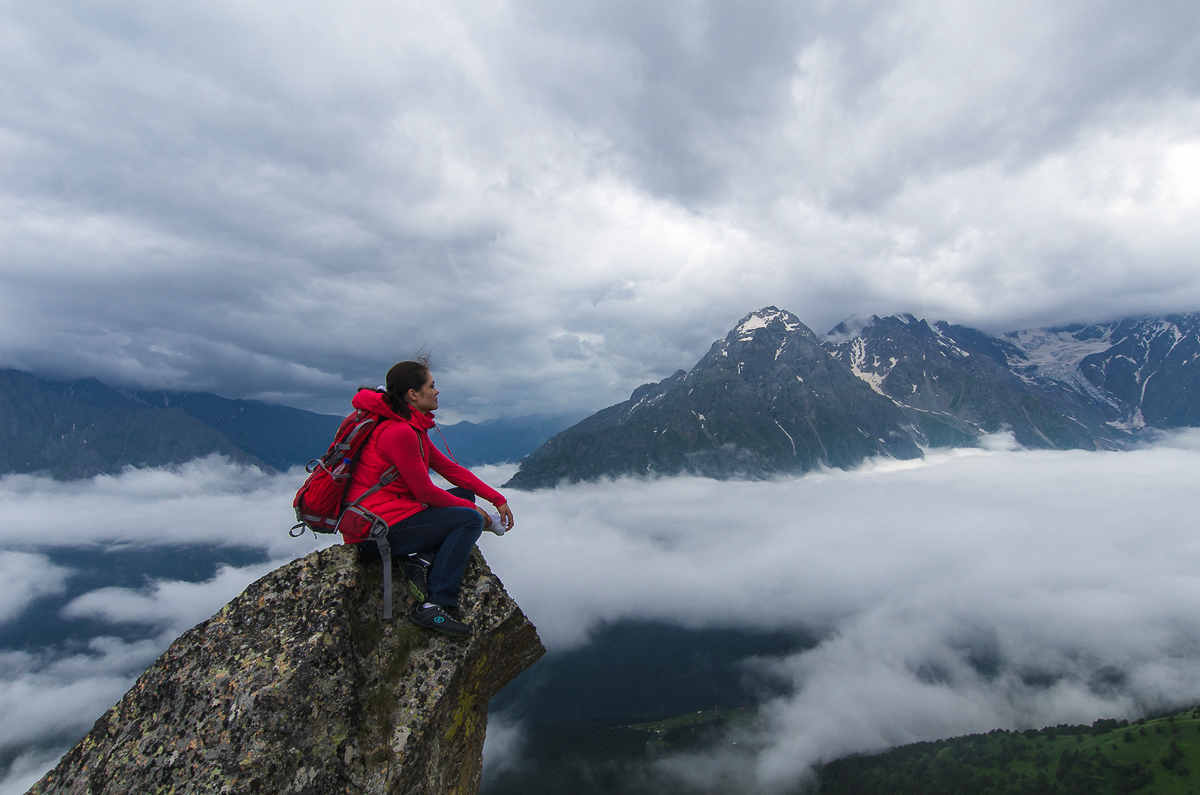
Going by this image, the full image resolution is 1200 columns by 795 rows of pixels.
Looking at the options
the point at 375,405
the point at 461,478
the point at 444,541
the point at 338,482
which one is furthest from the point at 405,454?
Answer: the point at 461,478

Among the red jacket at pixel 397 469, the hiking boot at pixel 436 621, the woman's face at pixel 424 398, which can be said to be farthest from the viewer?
the woman's face at pixel 424 398

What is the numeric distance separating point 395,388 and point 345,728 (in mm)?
4962

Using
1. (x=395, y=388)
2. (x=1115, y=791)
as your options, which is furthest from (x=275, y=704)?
(x=1115, y=791)

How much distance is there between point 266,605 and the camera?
764 centimetres

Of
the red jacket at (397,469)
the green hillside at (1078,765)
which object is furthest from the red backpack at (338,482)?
the green hillside at (1078,765)

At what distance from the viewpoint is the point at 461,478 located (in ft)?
32.2

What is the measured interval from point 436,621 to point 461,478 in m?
2.67

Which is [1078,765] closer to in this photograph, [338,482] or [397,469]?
[397,469]

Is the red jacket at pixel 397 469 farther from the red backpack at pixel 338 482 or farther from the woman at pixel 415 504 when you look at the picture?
the red backpack at pixel 338 482

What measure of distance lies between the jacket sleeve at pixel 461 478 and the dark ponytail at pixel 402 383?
123cm

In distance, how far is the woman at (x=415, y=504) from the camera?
811 cm

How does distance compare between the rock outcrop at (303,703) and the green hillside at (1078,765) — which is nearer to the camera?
the rock outcrop at (303,703)

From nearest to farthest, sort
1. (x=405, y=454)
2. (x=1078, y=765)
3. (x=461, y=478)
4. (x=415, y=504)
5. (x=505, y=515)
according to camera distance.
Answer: (x=405, y=454) → (x=415, y=504) → (x=505, y=515) → (x=461, y=478) → (x=1078, y=765)

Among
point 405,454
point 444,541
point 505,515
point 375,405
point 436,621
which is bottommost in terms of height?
point 436,621
